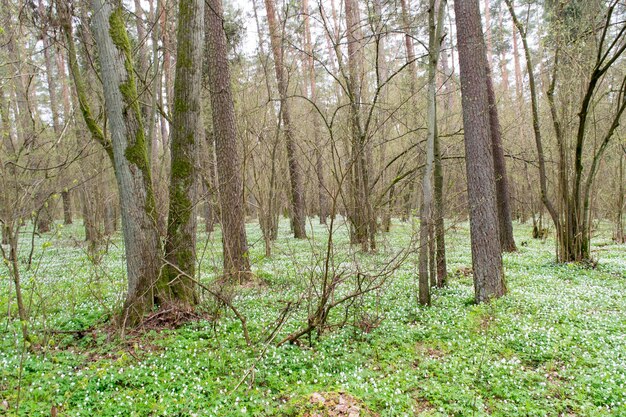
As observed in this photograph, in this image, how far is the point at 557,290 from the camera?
815 centimetres

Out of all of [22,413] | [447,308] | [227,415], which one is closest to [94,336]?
[22,413]

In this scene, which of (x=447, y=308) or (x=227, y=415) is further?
(x=447, y=308)

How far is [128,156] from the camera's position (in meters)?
5.86

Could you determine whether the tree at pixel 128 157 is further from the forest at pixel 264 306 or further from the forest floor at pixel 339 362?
the forest floor at pixel 339 362

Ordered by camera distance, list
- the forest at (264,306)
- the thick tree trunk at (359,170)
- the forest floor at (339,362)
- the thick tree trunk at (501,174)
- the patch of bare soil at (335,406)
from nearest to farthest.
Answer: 1. the patch of bare soil at (335,406)
2. the forest floor at (339,362)
3. the forest at (264,306)
4. the thick tree trunk at (359,170)
5. the thick tree trunk at (501,174)

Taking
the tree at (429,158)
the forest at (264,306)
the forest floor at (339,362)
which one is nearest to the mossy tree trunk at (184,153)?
the forest at (264,306)

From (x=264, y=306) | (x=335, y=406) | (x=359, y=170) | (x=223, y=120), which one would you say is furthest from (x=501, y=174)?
(x=335, y=406)

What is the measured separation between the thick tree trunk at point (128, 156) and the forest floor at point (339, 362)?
2.59ft

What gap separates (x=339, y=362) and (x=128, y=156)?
165 inches

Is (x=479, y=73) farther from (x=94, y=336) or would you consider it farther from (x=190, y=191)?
(x=94, y=336)

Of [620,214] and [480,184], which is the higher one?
[480,184]

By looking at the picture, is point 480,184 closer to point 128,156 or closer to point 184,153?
point 184,153

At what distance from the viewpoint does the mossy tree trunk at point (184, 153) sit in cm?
630

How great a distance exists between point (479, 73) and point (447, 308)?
4260 mm
